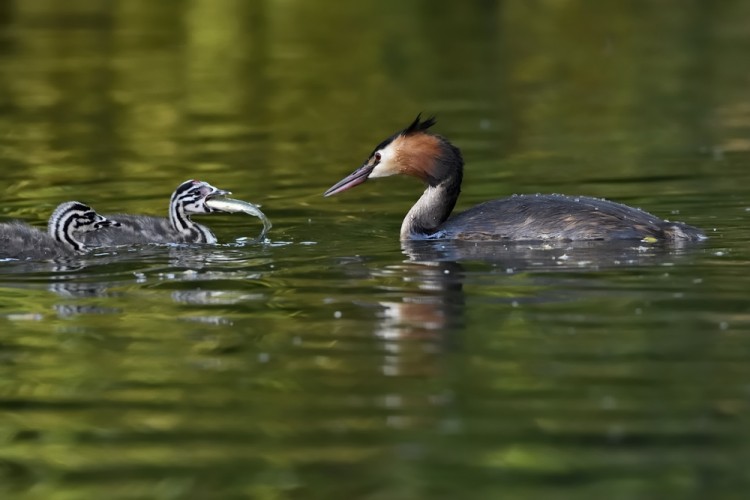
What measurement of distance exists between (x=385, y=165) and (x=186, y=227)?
152 cm

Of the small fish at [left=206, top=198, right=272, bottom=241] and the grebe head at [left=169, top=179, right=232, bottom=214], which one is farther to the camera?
the grebe head at [left=169, top=179, right=232, bottom=214]

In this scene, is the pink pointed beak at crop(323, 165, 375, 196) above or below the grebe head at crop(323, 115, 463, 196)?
below

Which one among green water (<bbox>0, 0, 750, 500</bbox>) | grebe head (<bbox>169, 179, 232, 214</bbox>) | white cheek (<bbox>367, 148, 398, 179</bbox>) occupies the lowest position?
green water (<bbox>0, 0, 750, 500</bbox>)

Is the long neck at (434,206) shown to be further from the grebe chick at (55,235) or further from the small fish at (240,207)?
the grebe chick at (55,235)

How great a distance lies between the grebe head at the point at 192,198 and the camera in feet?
39.1

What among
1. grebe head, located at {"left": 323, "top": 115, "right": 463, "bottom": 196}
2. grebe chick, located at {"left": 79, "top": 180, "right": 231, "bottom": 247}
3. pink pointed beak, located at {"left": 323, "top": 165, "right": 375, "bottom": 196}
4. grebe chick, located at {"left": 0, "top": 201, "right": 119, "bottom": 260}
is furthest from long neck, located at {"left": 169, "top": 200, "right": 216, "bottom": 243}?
grebe head, located at {"left": 323, "top": 115, "right": 463, "bottom": 196}

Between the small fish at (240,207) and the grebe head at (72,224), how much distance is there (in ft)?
3.11

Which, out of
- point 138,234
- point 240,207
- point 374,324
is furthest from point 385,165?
point 374,324

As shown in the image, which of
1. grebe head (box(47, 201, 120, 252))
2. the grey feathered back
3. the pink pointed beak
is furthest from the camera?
the pink pointed beak

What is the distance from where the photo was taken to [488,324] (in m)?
8.37

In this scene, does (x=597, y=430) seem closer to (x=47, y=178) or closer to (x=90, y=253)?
(x=90, y=253)

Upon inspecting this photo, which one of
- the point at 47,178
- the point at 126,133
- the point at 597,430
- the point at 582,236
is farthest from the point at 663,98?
the point at 597,430

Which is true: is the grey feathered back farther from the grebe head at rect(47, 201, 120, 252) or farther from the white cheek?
the white cheek

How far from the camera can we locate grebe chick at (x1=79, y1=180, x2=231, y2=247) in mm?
11531
